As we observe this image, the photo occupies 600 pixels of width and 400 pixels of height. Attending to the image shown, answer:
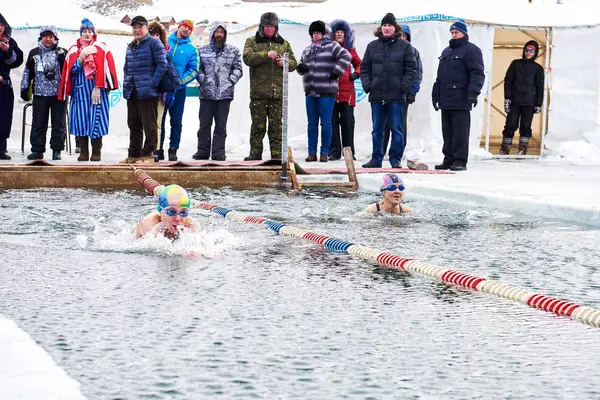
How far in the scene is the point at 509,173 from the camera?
16.2m

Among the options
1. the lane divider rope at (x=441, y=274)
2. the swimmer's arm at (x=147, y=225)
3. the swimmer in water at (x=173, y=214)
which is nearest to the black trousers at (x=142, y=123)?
the lane divider rope at (x=441, y=274)

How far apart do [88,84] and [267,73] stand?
2.71 m

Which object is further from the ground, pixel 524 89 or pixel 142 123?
pixel 524 89

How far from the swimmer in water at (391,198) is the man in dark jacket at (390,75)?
4642mm

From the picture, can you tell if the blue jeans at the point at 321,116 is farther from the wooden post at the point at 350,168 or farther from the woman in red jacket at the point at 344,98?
the wooden post at the point at 350,168

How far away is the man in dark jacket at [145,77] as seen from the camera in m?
15.3

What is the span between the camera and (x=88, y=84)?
16.2 metres

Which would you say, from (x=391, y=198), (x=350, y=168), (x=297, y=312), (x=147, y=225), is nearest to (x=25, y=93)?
(x=350, y=168)

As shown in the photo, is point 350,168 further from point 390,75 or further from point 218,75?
point 218,75

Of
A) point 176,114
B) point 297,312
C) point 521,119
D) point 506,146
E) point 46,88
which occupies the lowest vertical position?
point 297,312

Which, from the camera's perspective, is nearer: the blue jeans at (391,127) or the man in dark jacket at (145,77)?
the man in dark jacket at (145,77)

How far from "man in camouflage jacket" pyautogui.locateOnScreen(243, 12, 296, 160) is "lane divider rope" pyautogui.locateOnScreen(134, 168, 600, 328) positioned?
5.89 m

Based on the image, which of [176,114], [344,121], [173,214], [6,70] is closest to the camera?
[173,214]

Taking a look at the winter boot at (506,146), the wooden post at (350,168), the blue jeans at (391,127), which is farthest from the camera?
→ the winter boot at (506,146)
